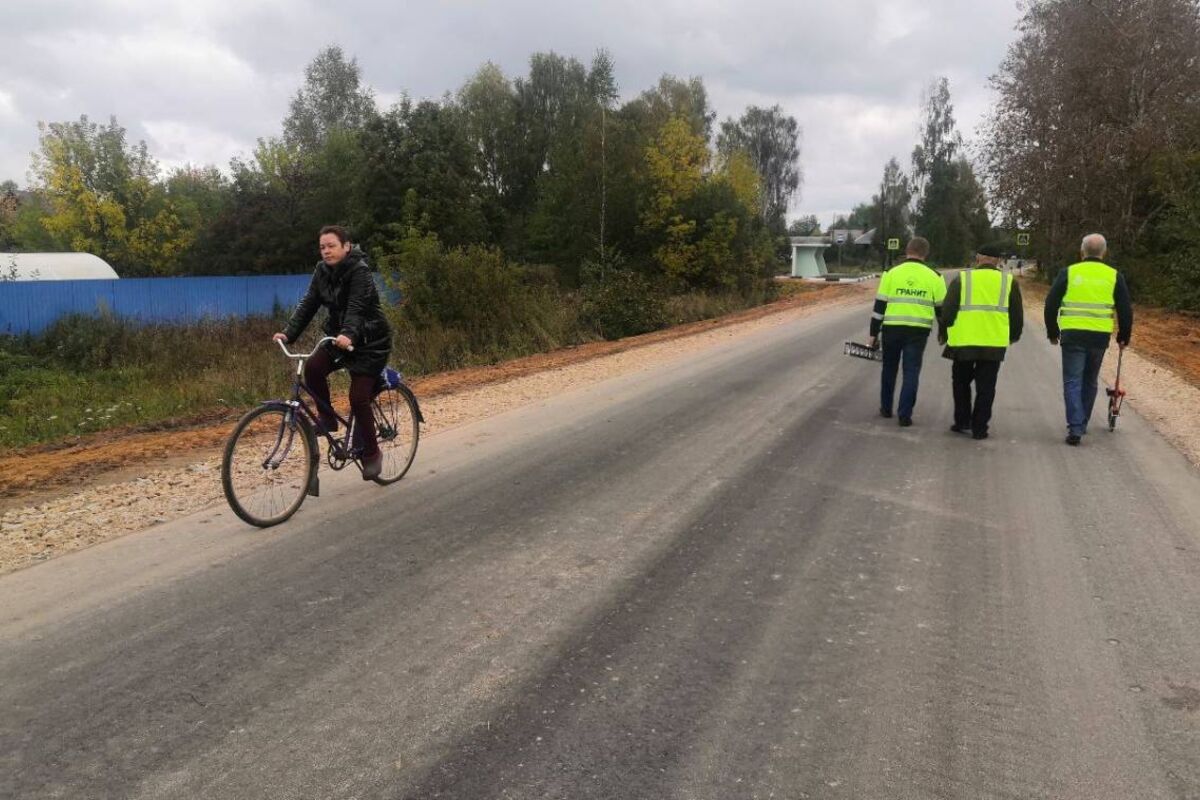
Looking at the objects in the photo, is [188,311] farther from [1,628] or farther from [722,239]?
[1,628]

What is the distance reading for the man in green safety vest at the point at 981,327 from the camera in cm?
762

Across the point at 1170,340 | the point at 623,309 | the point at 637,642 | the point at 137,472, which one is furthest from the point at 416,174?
the point at 637,642

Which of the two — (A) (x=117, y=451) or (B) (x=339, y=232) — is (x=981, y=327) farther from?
(A) (x=117, y=451)

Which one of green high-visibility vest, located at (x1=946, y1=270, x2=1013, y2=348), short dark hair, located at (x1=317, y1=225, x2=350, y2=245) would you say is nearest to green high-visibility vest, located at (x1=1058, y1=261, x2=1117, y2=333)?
green high-visibility vest, located at (x1=946, y1=270, x2=1013, y2=348)

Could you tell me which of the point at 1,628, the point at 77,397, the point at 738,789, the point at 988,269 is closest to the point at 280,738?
the point at 738,789

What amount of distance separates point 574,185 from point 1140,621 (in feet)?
130

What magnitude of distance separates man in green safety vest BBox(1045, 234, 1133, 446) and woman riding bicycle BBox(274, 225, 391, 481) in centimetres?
595

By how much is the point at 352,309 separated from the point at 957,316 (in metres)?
5.58

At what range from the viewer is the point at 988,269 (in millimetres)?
7789

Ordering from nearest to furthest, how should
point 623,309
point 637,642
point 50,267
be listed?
1. point 637,642
2. point 623,309
3. point 50,267

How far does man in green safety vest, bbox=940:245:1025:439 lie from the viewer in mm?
7625

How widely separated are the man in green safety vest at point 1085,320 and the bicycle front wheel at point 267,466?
6490 millimetres

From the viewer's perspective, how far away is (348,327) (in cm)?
547

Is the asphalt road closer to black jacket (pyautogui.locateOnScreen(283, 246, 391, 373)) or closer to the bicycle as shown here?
the bicycle
